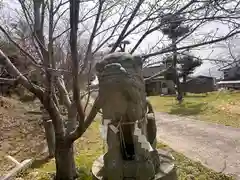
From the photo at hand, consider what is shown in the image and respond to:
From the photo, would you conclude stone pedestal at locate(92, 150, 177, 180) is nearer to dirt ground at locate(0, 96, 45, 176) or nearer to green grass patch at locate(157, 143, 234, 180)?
green grass patch at locate(157, 143, 234, 180)

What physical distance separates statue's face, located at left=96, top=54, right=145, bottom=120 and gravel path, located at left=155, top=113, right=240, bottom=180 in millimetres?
3245

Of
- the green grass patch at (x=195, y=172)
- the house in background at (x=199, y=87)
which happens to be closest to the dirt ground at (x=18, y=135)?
the green grass patch at (x=195, y=172)

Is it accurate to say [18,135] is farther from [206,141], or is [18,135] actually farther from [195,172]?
[195,172]

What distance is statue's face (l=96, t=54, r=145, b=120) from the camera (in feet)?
6.52

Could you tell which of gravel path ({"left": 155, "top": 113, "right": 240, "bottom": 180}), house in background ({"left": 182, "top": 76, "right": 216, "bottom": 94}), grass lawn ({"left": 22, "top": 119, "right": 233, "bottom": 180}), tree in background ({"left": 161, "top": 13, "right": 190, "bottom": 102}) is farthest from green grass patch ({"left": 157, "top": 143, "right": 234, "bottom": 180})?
house in background ({"left": 182, "top": 76, "right": 216, "bottom": 94})

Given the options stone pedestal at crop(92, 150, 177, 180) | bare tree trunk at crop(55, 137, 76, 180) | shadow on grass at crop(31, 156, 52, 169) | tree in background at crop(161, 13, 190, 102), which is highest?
tree in background at crop(161, 13, 190, 102)

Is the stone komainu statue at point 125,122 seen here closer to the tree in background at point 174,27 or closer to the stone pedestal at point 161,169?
the stone pedestal at point 161,169

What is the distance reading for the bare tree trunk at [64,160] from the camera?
13.5ft

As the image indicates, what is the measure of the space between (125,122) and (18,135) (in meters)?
7.85

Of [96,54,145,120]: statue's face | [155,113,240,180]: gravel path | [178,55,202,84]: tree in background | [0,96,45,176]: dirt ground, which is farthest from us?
[0,96,45,176]: dirt ground

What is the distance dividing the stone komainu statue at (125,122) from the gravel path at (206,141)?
9.85 ft

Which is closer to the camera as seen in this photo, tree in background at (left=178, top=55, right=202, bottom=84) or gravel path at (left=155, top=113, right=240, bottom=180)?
tree in background at (left=178, top=55, right=202, bottom=84)

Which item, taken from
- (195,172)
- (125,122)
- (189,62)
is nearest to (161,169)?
(125,122)

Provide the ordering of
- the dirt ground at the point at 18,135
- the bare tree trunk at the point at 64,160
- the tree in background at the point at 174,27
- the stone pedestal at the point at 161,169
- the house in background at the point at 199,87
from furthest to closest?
the house in background at the point at 199,87 < the dirt ground at the point at 18,135 < the bare tree trunk at the point at 64,160 < the tree in background at the point at 174,27 < the stone pedestal at the point at 161,169
